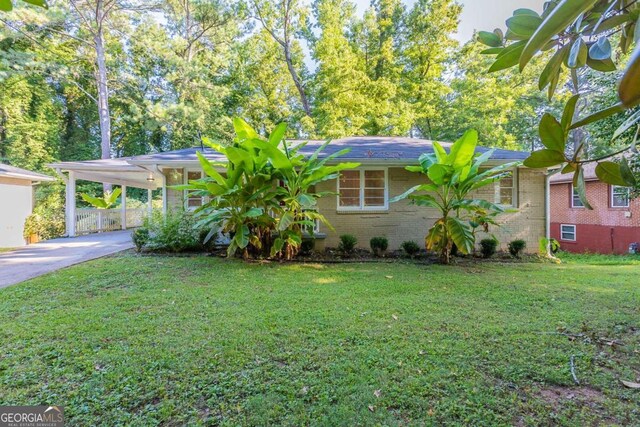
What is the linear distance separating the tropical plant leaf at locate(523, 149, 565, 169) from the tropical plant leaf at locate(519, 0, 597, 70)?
1.58ft

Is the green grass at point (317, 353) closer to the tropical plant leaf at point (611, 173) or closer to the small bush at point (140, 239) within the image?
the tropical plant leaf at point (611, 173)

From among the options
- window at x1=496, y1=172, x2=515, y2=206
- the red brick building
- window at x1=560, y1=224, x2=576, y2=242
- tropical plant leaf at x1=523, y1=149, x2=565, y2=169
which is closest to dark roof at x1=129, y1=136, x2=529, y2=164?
window at x1=496, y1=172, x2=515, y2=206

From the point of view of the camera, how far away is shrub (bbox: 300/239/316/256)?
316 inches

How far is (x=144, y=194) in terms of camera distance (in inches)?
925

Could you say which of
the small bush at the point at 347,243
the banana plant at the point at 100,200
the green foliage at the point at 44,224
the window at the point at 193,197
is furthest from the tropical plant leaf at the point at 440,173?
the banana plant at the point at 100,200

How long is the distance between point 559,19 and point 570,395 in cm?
256

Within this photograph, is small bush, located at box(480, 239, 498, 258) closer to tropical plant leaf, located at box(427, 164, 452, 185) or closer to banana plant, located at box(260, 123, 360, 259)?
tropical plant leaf, located at box(427, 164, 452, 185)

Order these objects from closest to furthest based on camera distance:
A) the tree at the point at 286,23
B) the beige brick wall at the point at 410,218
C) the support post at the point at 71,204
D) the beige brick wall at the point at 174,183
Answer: the beige brick wall at the point at 410,218
the beige brick wall at the point at 174,183
the support post at the point at 71,204
the tree at the point at 286,23

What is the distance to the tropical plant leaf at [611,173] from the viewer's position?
147 centimetres

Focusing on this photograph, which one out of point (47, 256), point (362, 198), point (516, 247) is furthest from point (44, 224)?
point (516, 247)

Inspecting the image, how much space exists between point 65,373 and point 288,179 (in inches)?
200

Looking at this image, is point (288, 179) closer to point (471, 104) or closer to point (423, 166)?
point (423, 166)

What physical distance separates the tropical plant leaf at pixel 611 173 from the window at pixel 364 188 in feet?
24.6

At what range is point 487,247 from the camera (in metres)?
8.15
